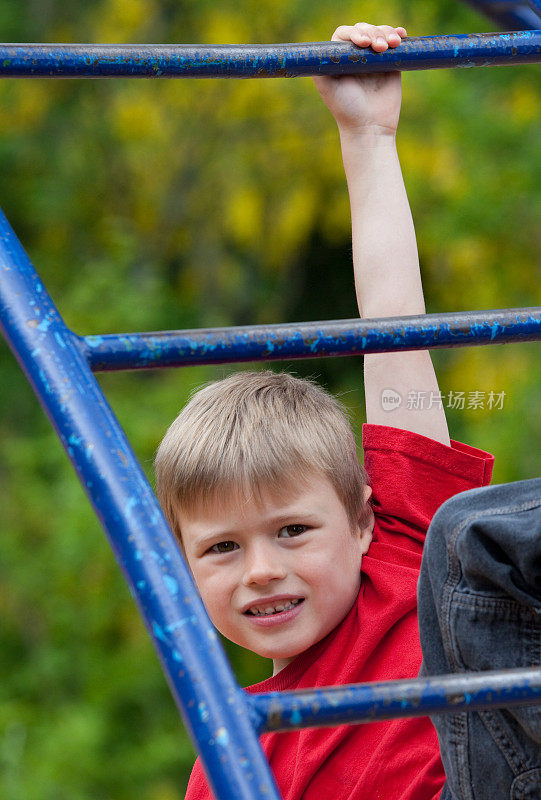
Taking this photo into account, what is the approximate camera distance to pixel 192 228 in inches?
263

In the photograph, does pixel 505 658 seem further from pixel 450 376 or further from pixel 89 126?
pixel 89 126

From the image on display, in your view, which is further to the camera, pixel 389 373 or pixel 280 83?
pixel 280 83

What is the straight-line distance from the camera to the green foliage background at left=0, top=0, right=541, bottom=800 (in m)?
5.34

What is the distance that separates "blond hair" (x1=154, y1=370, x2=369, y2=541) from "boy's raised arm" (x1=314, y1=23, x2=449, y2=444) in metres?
0.09

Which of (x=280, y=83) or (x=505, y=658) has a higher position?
(x=280, y=83)

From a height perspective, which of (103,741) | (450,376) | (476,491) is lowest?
(103,741)

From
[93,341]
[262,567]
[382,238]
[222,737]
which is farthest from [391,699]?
[382,238]

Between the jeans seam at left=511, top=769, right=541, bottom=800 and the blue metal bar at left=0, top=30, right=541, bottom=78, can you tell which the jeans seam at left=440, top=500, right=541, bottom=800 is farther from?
the blue metal bar at left=0, top=30, right=541, bottom=78

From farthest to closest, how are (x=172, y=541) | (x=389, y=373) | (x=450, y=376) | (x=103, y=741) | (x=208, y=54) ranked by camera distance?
1. (x=450, y=376)
2. (x=103, y=741)
3. (x=389, y=373)
4. (x=208, y=54)
5. (x=172, y=541)

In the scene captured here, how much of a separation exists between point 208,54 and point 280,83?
5.28 metres

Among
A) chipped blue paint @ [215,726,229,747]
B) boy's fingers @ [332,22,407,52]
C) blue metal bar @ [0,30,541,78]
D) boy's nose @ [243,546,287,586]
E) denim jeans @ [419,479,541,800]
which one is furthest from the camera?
boy's nose @ [243,546,287,586]

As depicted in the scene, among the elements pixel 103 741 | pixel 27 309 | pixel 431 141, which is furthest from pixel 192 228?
pixel 27 309

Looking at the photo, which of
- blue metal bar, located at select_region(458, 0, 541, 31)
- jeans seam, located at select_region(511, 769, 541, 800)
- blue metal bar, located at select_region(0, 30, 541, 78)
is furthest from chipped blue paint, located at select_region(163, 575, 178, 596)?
blue metal bar, located at select_region(458, 0, 541, 31)

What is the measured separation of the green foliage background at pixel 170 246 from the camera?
5.34m
